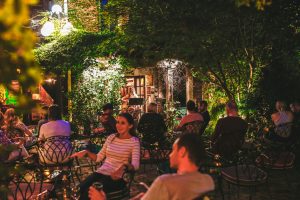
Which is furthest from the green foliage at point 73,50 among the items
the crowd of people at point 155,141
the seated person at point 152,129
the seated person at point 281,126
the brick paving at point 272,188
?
the seated person at point 281,126

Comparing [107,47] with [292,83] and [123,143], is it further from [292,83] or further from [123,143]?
[123,143]

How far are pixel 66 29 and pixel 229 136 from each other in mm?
9514

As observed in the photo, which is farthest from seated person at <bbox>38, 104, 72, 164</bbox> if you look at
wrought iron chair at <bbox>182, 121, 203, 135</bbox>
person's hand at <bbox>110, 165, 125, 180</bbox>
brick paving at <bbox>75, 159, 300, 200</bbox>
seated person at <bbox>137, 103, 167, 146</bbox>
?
wrought iron chair at <bbox>182, 121, 203, 135</bbox>

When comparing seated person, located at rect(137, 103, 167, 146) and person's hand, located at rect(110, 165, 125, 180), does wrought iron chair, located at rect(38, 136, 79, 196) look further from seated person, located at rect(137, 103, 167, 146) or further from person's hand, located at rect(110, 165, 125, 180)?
seated person, located at rect(137, 103, 167, 146)

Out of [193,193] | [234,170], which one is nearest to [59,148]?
[234,170]

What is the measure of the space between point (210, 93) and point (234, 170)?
9765 millimetres

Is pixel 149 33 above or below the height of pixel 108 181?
above

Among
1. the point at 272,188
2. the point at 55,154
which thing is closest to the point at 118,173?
the point at 55,154

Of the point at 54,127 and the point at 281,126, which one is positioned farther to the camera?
the point at 281,126

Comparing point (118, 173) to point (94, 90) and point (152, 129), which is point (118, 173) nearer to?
point (152, 129)

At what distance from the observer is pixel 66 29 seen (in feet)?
49.1

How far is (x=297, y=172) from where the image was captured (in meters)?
9.15

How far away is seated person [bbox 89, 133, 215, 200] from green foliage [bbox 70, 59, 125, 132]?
11578 millimetres

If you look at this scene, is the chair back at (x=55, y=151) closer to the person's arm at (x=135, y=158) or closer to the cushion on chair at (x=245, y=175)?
the person's arm at (x=135, y=158)
